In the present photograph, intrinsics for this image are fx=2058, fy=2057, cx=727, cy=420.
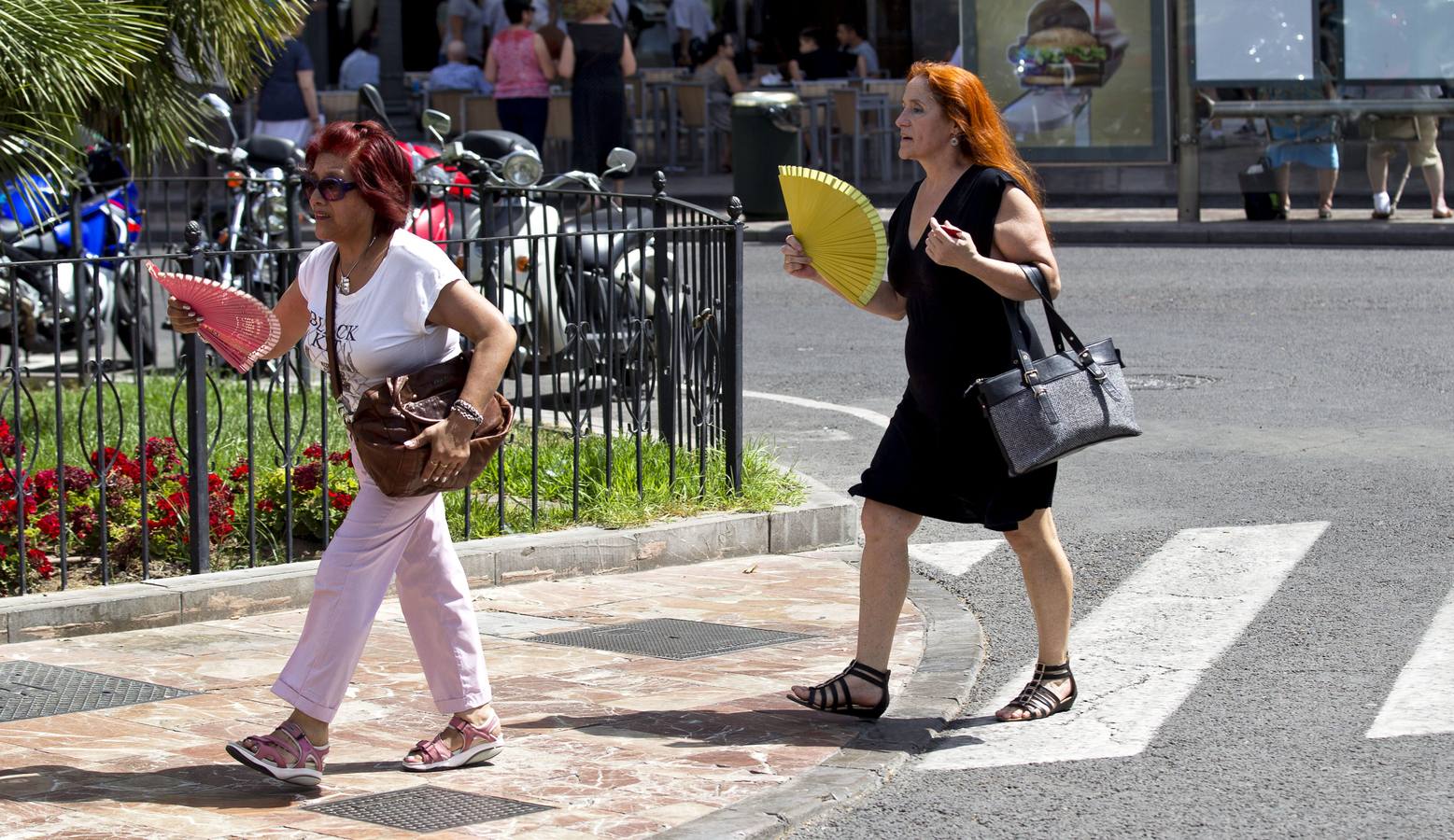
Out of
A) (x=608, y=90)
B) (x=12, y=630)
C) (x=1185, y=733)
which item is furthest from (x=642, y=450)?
(x=608, y=90)

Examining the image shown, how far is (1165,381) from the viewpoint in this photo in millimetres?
11289

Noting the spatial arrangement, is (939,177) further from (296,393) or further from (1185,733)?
(296,393)

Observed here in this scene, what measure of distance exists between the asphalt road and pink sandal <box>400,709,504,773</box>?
0.90m

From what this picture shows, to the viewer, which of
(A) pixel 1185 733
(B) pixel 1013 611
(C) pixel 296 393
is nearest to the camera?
(A) pixel 1185 733

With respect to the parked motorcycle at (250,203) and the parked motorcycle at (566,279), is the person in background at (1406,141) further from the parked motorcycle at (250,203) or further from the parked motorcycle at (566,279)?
the parked motorcycle at (250,203)

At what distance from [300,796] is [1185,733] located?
7.37ft

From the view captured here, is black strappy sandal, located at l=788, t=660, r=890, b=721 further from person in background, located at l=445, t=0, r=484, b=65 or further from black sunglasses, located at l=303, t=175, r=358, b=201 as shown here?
person in background, located at l=445, t=0, r=484, b=65

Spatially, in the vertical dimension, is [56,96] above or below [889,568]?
above

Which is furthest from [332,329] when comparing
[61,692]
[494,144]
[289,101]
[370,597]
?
[289,101]

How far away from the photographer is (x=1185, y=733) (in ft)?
17.5

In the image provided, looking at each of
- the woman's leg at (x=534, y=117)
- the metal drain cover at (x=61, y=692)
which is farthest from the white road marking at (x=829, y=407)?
the woman's leg at (x=534, y=117)

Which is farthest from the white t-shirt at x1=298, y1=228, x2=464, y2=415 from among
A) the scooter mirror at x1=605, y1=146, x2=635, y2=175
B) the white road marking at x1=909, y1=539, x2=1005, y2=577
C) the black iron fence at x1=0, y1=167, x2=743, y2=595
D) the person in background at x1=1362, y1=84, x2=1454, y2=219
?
the person in background at x1=1362, y1=84, x2=1454, y2=219

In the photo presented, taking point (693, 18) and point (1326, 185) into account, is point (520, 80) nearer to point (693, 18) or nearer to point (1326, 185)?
point (1326, 185)

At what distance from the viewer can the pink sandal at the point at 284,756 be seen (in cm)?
483
